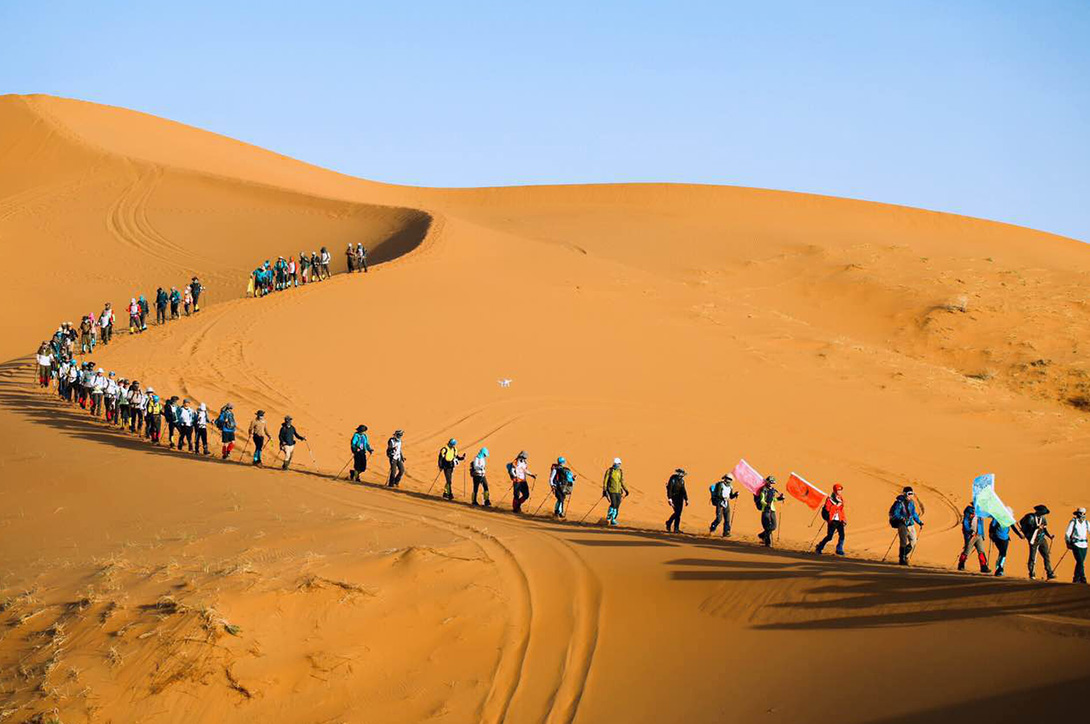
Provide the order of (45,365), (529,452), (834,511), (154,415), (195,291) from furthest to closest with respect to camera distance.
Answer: (195,291)
(45,365)
(529,452)
(154,415)
(834,511)

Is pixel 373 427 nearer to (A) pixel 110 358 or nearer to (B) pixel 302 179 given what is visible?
(A) pixel 110 358

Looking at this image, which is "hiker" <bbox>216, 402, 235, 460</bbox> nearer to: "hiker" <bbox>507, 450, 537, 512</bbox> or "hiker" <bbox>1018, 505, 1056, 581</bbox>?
"hiker" <bbox>507, 450, 537, 512</bbox>

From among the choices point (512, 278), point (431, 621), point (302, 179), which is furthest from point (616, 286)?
point (302, 179)

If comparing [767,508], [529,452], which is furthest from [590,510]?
[529,452]

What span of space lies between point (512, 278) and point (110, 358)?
13750 millimetres

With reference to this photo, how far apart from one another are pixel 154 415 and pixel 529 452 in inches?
314

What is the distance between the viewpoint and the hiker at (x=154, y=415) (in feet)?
71.5

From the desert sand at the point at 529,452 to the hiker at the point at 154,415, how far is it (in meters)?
0.71

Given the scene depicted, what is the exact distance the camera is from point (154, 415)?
858 inches

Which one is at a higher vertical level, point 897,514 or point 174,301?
point 174,301

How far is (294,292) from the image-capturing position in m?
33.7

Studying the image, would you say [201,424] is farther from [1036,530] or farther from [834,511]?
[1036,530]

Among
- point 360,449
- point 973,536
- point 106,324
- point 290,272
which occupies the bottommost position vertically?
point 973,536

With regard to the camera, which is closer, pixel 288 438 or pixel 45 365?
pixel 288 438
